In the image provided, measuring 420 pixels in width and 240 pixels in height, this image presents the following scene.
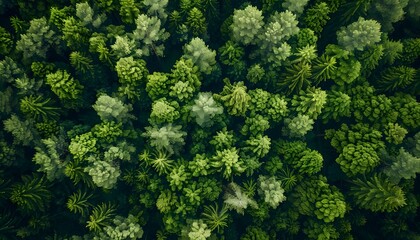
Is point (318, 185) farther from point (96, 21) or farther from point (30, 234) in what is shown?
point (30, 234)

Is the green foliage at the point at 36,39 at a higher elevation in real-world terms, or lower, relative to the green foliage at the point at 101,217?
higher

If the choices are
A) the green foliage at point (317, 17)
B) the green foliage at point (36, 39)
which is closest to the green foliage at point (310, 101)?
the green foliage at point (317, 17)

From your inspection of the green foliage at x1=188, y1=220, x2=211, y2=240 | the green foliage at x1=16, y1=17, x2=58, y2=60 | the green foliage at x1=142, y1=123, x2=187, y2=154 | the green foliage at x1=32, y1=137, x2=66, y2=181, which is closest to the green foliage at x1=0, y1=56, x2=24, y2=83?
the green foliage at x1=16, y1=17, x2=58, y2=60

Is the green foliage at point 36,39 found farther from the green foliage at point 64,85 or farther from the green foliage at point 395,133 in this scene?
the green foliage at point 395,133

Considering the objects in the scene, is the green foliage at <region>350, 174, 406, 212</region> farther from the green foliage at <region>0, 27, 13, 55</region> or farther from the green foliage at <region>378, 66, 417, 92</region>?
the green foliage at <region>0, 27, 13, 55</region>

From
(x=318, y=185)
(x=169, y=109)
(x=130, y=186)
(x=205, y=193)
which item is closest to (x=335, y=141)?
(x=318, y=185)

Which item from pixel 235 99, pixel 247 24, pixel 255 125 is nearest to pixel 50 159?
pixel 235 99
